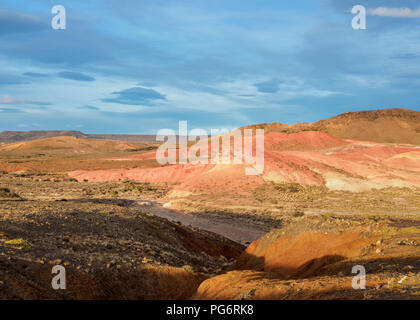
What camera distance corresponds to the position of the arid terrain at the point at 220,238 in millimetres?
7578

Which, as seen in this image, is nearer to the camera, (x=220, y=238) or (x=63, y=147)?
(x=220, y=238)

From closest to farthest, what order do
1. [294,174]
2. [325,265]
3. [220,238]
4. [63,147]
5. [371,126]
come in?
[325,265] → [220,238] → [294,174] → [371,126] → [63,147]

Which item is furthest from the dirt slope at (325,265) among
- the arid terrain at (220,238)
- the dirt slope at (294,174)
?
the dirt slope at (294,174)

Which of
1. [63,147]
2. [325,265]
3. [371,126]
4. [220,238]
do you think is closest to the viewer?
[325,265]

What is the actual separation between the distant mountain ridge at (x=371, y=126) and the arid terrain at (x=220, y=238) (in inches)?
2436

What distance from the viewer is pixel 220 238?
18328 mm

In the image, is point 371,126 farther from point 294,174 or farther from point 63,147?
point 63,147

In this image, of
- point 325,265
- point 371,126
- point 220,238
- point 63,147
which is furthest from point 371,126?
point 325,265

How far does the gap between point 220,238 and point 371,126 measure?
3664 inches

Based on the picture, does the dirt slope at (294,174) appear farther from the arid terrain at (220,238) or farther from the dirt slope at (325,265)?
the dirt slope at (325,265)

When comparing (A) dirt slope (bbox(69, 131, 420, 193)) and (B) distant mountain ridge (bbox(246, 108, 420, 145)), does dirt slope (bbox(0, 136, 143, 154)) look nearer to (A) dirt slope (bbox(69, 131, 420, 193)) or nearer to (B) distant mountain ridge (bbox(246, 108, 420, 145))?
(B) distant mountain ridge (bbox(246, 108, 420, 145))

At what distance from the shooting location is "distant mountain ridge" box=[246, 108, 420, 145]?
9488 cm

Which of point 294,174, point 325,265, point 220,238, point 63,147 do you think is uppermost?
point 63,147

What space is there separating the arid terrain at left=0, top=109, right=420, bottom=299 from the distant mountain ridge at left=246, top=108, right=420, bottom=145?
61881 millimetres
